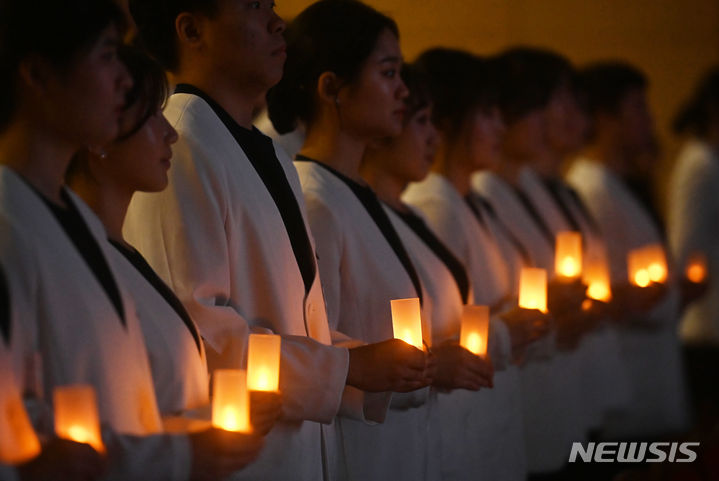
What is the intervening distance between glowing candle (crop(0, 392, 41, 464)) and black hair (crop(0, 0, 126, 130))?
1.41 feet

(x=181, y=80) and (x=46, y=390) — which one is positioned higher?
(x=181, y=80)

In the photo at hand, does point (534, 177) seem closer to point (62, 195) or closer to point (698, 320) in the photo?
point (698, 320)

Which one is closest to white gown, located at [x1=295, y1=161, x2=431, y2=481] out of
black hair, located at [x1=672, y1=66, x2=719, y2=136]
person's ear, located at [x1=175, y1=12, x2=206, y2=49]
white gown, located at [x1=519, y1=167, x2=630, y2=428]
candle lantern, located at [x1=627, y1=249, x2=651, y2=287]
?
person's ear, located at [x1=175, y1=12, x2=206, y2=49]

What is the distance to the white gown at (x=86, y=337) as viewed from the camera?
59.8 inches

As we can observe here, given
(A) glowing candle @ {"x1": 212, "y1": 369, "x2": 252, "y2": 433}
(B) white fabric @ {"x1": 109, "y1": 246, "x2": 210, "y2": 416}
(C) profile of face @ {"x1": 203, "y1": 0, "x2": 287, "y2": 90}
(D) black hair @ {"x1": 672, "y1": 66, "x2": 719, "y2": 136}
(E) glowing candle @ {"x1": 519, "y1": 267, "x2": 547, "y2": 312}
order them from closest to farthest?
(A) glowing candle @ {"x1": 212, "y1": 369, "x2": 252, "y2": 433} < (B) white fabric @ {"x1": 109, "y1": 246, "x2": 210, "y2": 416} < (C) profile of face @ {"x1": 203, "y1": 0, "x2": 287, "y2": 90} < (E) glowing candle @ {"x1": 519, "y1": 267, "x2": 547, "y2": 312} < (D) black hair @ {"x1": 672, "y1": 66, "x2": 719, "y2": 136}

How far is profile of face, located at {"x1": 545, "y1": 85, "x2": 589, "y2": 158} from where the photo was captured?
448 cm

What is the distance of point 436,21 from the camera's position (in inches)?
112

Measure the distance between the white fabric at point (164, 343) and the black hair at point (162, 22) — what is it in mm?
632

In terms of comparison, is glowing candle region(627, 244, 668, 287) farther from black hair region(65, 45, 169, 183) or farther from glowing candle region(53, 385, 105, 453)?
glowing candle region(53, 385, 105, 453)

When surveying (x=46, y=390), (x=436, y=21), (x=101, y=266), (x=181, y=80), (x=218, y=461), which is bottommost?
(x=218, y=461)

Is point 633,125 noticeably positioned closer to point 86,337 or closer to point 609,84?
point 609,84

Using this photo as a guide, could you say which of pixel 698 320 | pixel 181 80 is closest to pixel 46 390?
pixel 181 80

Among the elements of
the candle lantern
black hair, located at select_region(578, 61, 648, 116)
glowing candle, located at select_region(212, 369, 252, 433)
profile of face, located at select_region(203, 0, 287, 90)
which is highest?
black hair, located at select_region(578, 61, 648, 116)

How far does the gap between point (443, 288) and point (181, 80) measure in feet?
3.27
